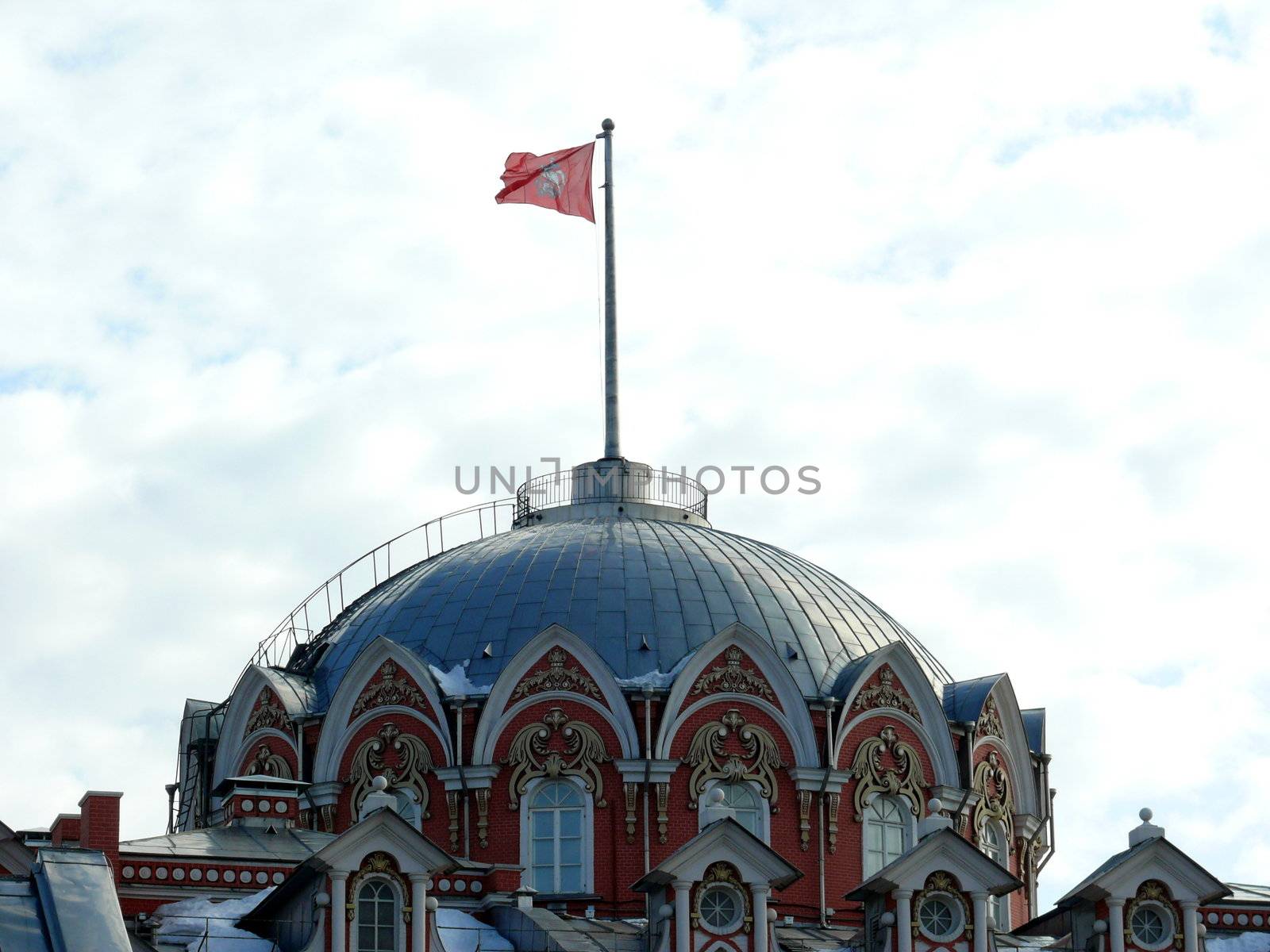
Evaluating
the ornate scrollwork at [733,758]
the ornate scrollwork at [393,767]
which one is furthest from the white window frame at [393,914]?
the ornate scrollwork at [733,758]

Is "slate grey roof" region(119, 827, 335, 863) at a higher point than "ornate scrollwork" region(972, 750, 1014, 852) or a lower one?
lower

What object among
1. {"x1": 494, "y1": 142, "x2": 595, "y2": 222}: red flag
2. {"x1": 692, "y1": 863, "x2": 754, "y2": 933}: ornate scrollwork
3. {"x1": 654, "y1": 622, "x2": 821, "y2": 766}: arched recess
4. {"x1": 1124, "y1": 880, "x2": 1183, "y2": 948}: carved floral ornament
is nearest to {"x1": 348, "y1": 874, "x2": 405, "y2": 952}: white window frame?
{"x1": 692, "y1": 863, "x2": 754, "y2": 933}: ornate scrollwork

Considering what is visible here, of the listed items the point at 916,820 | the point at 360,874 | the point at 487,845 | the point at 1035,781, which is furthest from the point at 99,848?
the point at 1035,781

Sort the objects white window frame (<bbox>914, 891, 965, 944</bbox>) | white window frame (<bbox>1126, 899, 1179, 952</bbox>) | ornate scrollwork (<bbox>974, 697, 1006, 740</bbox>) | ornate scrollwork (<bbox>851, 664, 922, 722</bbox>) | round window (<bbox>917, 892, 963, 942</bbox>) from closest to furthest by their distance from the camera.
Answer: white window frame (<bbox>914, 891, 965, 944</bbox>)
round window (<bbox>917, 892, 963, 942</bbox>)
white window frame (<bbox>1126, 899, 1179, 952</bbox>)
ornate scrollwork (<bbox>851, 664, 922, 722</bbox>)
ornate scrollwork (<bbox>974, 697, 1006, 740</bbox>)

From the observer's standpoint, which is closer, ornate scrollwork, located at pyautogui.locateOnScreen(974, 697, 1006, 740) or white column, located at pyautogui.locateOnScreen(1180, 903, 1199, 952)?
white column, located at pyautogui.locateOnScreen(1180, 903, 1199, 952)

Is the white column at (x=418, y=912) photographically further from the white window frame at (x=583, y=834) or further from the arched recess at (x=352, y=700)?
the arched recess at (x=352, y=700)

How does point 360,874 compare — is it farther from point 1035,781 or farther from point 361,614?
point 1035,781

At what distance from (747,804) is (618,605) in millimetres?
6736

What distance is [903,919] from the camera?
6456 cm

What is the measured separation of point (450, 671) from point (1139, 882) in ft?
64.4

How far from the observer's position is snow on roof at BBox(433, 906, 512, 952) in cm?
6456

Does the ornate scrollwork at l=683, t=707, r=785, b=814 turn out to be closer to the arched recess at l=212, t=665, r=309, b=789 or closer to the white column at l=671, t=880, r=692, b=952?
the white column at l=671, t=880, r=692, b=952

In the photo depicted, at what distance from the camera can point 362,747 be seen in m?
76.0

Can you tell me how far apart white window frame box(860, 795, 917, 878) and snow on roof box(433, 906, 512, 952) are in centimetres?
1238
